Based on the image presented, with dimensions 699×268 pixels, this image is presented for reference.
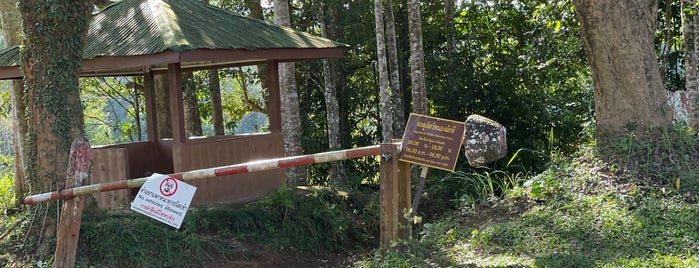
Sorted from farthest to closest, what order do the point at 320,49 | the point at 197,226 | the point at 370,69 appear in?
1. the point at 370,69
2. the point at 320,49
3. the point at 197,226

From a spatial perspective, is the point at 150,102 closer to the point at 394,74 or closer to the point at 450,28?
the point at 394,74

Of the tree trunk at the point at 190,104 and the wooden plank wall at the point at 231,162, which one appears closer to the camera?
the wooden plank wall at the point at 231,162

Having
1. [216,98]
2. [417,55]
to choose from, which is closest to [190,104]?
[216,98]

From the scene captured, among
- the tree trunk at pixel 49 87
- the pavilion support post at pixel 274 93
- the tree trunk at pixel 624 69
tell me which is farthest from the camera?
the pavilion support post at pixel 274 93

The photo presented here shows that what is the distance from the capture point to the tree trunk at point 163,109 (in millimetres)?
13562

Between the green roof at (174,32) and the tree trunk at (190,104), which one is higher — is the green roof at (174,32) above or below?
above

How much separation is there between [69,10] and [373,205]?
16.0 ft

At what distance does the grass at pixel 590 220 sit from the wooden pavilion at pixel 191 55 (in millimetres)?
3136

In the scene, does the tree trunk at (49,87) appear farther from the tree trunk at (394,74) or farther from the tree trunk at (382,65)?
the tree trunk at (394,74)

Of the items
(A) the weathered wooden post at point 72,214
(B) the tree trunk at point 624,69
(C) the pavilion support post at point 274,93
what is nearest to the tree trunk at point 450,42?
(C) the pavilion support post at point 274,93

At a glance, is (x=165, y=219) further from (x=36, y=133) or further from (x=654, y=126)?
(x=654, y=126)

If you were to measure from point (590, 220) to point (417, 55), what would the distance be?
6.40 metres

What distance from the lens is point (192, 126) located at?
50.7 feet

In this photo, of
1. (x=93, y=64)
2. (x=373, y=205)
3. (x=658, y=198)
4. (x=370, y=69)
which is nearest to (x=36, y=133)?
(x=93, y=64)
